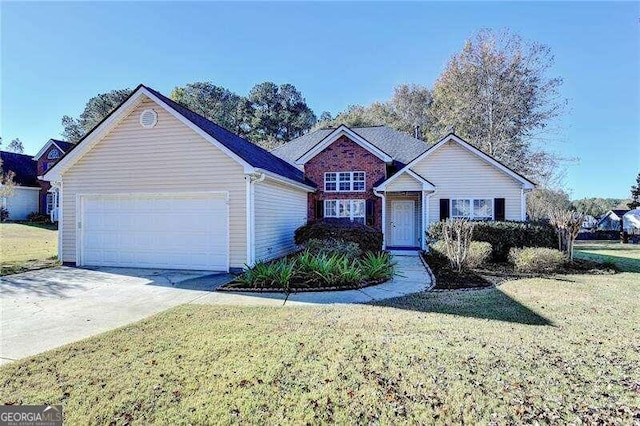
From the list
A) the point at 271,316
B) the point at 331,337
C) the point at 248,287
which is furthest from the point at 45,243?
the point at 331,337

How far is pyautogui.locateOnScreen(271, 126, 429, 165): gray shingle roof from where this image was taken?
18.4m

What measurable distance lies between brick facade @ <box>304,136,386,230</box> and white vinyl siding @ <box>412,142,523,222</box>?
6.45ft

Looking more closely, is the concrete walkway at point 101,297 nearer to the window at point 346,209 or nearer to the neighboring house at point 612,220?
the window at point 346,209

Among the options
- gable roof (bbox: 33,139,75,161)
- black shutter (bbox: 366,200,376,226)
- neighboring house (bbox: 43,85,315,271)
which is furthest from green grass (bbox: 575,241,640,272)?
gable roof (bbox: 33,139,75,161)

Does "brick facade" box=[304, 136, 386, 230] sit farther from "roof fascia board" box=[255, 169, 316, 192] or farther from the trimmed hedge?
the trimmed hedge

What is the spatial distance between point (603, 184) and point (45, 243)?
158 feet

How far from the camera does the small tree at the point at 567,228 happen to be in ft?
39.0

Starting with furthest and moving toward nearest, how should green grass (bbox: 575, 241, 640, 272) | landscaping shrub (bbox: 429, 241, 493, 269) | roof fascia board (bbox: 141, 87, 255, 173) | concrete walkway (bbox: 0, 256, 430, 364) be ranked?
1. green grass (bbox: 575, 241, 640, 272)
2. landscaping shrub (bbox: 429, 241, 493, 269)
3. roof fascia board (bbox: 141, 87, 255, 173)
4. concrete walkway (bbox: 0, 256, 430, 364)

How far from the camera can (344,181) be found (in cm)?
1678

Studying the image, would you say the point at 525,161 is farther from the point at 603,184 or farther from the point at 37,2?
the point at 37,2

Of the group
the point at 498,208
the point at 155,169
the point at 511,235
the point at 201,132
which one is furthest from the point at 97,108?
the point at 511,235

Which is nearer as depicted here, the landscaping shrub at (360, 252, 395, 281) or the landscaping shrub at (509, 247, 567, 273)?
the landscaping shrub at (360, 252, 395, 281)

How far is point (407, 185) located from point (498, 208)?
4.27m

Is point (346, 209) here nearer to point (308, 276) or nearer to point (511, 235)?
point (511, 235)
